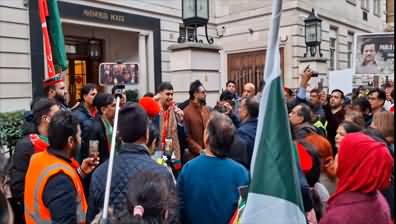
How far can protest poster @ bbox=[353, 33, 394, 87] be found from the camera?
329 inches

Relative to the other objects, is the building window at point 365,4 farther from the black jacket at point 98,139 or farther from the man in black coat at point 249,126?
the black jacket at point 98,139

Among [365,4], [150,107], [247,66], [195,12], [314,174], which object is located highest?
[365,4]

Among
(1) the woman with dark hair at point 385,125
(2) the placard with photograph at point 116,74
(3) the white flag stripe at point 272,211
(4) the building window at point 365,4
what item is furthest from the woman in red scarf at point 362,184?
(4) the building window at point 365,4

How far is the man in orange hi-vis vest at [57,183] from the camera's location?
2334 mm

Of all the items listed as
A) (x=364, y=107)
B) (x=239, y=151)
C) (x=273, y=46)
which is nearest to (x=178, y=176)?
(x=239, y=151)

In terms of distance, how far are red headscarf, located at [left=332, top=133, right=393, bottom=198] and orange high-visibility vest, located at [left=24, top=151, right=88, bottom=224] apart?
1.56 metres

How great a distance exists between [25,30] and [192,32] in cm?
572

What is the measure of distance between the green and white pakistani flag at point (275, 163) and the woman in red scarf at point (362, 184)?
397mm

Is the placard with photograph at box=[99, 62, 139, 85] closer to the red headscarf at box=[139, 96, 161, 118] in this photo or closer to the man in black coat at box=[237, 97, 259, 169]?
the red headscarf at box=[139, 96, 161, 118]

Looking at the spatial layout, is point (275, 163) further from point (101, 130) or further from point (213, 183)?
point (101, 130)

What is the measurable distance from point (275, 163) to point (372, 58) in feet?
24.1

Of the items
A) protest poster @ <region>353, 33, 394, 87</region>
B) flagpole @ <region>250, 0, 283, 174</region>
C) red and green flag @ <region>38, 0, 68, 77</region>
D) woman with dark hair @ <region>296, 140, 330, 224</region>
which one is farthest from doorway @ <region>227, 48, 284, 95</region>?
flagpole @ <region>250, 0, 283, 174</region>

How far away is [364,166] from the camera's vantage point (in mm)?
2221

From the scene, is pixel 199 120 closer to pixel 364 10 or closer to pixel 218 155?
pixel 218 155
